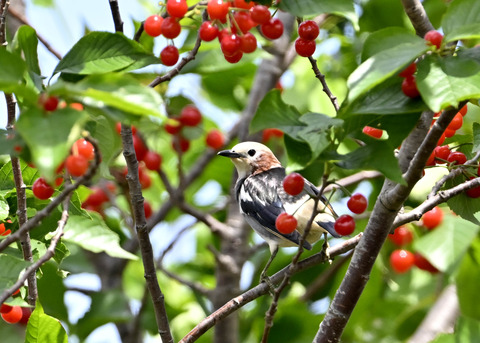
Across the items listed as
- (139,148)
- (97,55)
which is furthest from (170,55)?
(139,148)

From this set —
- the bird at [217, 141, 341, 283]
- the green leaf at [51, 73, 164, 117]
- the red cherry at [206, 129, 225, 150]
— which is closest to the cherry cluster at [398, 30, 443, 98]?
the green leaf at [51, 73, 164, 117]

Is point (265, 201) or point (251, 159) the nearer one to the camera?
point (265, 201)

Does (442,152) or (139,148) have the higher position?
(442,152)

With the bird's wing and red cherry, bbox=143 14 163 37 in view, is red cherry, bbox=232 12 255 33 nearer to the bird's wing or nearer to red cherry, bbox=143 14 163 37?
red cherry, bbox=143 14 163 37

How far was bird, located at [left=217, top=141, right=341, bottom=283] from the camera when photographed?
4.18m

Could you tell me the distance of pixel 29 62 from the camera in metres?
2.36

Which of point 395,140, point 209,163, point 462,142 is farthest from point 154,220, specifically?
point 395,140

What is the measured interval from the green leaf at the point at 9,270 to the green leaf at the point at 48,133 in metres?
0.71


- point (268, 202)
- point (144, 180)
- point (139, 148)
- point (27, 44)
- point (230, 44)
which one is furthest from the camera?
point (144, 180)

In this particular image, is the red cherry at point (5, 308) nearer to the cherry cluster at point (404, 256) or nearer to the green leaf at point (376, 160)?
the green leaf at point (376, 160)

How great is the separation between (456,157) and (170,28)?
128 cm

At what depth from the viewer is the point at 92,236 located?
275 cm

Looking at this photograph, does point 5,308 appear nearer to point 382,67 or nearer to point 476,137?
point 382,67

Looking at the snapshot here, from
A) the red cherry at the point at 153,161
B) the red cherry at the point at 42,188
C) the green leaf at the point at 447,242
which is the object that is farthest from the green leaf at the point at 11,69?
the red cherry at the point at 153,161
